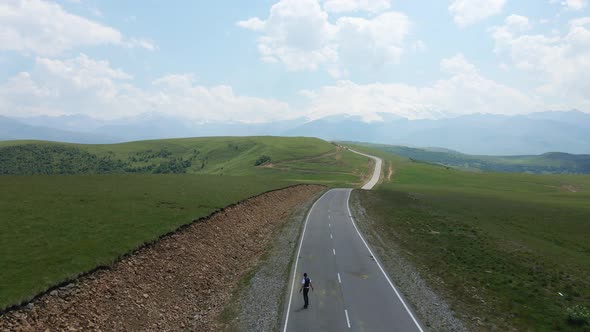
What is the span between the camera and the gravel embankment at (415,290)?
1809 centimetres

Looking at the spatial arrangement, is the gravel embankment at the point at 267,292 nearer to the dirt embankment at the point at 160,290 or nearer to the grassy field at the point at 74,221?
the dirt embankment at the point at 160,290

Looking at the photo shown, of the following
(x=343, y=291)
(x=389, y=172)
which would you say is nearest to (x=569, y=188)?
(x=389, y=172)

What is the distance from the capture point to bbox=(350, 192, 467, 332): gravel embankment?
1809 centimetres

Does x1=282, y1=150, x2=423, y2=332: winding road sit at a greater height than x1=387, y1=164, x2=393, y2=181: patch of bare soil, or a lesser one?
lesser

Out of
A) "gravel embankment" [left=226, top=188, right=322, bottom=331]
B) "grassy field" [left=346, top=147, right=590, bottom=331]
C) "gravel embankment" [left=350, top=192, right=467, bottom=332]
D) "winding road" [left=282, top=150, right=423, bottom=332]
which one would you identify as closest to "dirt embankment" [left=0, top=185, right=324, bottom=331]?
"gravel embankment" [left=226, top=188, right=322, bottom=331]

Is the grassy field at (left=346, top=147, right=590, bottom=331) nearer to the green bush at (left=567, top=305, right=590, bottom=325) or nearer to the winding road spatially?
the green bush at (left=567, top=305, right=590, bottom=325)

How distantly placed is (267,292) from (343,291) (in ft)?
17.3

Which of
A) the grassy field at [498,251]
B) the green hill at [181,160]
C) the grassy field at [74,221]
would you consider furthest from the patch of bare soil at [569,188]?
the grassy field at [74,221]

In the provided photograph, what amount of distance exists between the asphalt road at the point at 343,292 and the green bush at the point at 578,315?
8.53m

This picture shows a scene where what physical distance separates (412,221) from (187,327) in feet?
109

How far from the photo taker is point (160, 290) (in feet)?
65.3

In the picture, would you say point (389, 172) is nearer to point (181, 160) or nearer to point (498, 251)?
point (498, 251)

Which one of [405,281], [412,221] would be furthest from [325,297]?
[412,221]

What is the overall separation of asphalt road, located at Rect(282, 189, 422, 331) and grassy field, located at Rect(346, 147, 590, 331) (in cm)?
383
